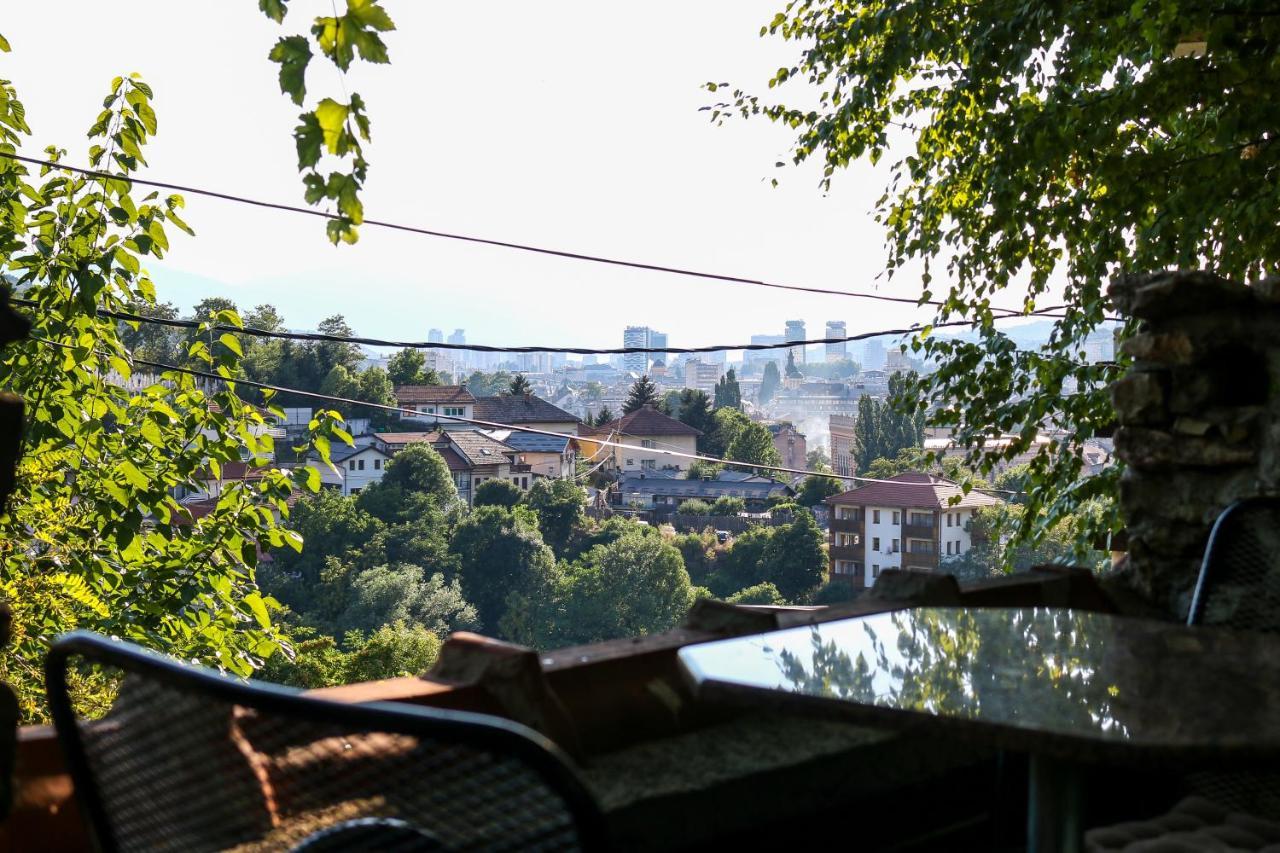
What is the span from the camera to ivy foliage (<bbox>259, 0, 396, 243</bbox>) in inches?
53.6

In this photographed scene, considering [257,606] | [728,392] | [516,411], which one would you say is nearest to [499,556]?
[516,411]

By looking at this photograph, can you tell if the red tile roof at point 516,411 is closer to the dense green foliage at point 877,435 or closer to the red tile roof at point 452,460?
the red tile roof at point 452,460

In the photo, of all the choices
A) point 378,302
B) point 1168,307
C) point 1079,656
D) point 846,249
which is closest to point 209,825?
point 1079,656

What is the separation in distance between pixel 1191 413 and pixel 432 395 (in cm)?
3497

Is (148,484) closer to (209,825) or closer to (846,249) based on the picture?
(209,825)

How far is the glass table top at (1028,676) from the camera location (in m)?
1.01

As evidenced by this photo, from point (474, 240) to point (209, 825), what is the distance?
249 inches

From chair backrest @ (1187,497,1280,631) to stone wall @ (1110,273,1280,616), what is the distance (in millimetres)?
450

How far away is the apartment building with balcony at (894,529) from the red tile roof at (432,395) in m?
11.4

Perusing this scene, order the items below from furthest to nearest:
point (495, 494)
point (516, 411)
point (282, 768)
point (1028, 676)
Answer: point (495, 494) < point (516, 411) < point (1028, 676) < point (282, 768)

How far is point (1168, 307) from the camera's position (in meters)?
2.34

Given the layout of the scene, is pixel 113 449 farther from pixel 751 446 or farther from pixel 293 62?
pixel 751 446

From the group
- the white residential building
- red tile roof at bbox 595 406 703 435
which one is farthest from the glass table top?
red tile roof at bbox 595 406 703 435

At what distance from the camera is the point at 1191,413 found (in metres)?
2.36
